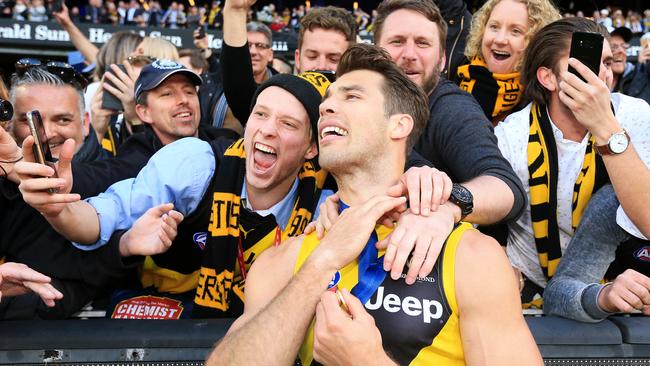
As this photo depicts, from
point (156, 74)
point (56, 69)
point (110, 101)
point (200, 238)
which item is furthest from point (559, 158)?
point (110, 101)

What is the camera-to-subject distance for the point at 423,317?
89.7 inches

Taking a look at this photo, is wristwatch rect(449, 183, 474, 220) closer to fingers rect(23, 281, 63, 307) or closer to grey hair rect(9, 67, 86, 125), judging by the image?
fingers rect(23, 281, 63, 307)

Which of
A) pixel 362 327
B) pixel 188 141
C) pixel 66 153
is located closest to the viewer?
pixel 362 327

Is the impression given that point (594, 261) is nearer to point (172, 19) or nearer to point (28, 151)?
point (28, 151)

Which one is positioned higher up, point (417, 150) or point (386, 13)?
point (386, 13)

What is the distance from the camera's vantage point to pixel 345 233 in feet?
7.61

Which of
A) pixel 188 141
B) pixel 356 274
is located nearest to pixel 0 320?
pixel 188 141

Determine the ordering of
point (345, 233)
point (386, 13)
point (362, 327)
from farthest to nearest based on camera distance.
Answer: point (386, 13)
point (345, 233)
point (362, 327)

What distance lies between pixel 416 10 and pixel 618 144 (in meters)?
1.27

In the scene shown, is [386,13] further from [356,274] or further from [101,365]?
[101,365]

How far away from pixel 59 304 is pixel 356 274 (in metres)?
1.22

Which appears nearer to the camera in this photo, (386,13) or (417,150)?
(417,150)

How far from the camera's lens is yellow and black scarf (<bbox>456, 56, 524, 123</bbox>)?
3.79 m

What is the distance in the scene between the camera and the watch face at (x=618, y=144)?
2852 mm
